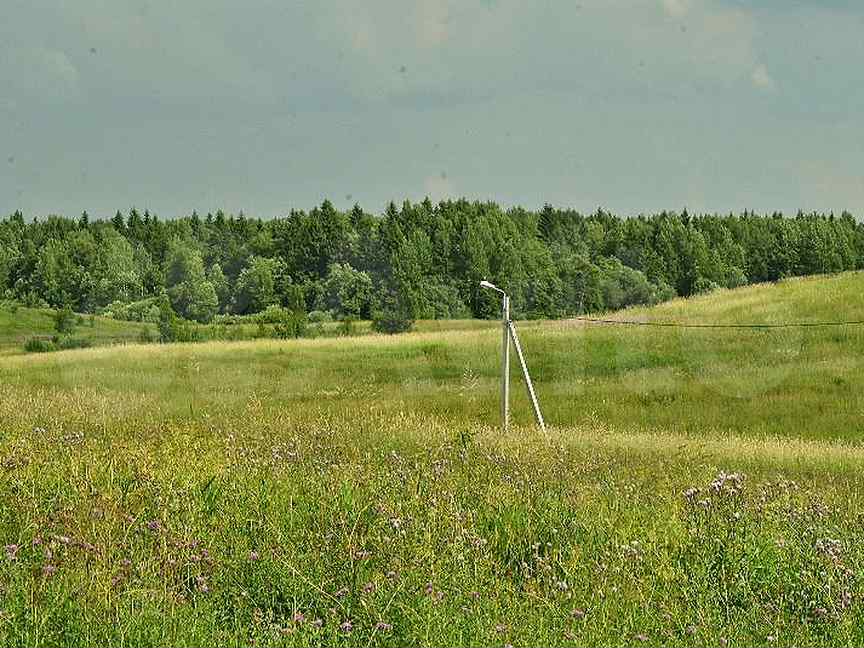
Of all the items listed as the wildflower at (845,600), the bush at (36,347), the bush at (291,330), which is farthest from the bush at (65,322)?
the wildflower at (845,600)

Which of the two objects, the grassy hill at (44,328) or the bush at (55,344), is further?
the grassy hill at (44,328)

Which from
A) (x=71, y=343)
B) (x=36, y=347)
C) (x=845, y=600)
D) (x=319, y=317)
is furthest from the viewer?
(x=319, y=317)

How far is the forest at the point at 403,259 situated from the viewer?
10244 centimetres

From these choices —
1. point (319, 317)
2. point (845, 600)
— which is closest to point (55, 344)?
point (319, 317)

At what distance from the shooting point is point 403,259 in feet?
407

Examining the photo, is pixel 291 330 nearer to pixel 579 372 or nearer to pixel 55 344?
pixel 55 344

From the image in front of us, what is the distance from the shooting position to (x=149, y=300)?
93250 mm

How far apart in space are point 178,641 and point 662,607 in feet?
8.75

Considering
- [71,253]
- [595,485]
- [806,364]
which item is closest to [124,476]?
[595,485]

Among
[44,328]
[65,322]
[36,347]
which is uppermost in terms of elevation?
[65,322]

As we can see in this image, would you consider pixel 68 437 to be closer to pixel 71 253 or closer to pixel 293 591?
pixel 293 591

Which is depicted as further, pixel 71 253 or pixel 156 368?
pixel 71 253

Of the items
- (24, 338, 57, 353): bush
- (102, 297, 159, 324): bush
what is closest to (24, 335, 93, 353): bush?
(24, 338, 57, 353): bush

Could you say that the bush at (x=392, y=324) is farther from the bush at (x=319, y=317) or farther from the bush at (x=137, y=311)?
the bush at (x=137, y=311)
